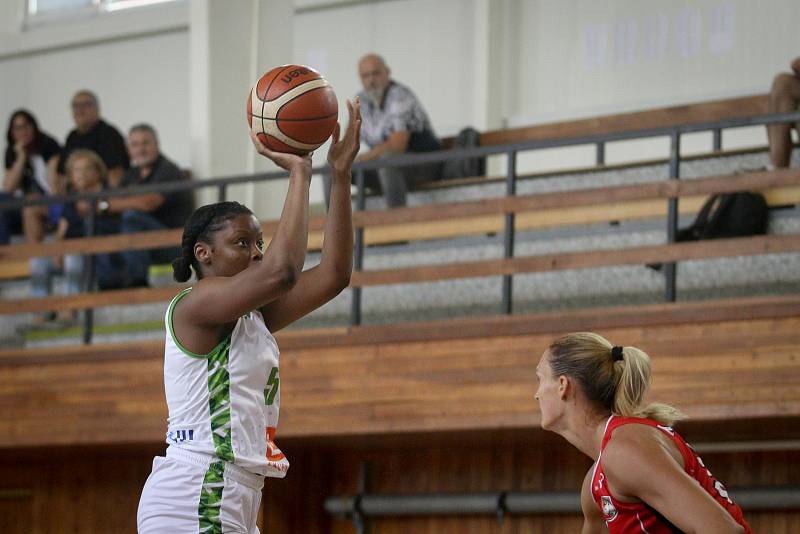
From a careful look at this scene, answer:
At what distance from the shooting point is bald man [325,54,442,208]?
775 cm

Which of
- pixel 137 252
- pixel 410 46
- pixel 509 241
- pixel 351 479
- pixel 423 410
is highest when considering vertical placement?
pixel 410 46

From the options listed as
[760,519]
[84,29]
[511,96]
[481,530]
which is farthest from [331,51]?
[760,519]

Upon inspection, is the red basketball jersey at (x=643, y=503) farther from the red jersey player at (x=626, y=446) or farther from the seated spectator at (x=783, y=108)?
the seated spectator at (x=783, y=108)

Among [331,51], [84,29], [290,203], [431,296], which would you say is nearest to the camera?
[290,203]

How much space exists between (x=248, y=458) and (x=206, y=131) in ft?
17.5

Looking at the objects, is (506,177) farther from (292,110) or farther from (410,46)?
(410,46)

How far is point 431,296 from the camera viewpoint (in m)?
7.39

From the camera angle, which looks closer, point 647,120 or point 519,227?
point 519,227

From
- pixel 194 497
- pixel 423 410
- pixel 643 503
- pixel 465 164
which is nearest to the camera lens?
pixel 643 503

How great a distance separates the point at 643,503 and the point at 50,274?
5817mm

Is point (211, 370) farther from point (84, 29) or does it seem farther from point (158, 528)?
point (84, 29)

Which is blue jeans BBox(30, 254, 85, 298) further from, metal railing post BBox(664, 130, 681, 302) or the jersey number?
the jersey number

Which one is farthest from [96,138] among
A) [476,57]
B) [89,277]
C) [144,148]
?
[476,57]

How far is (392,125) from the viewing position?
25.9ft
